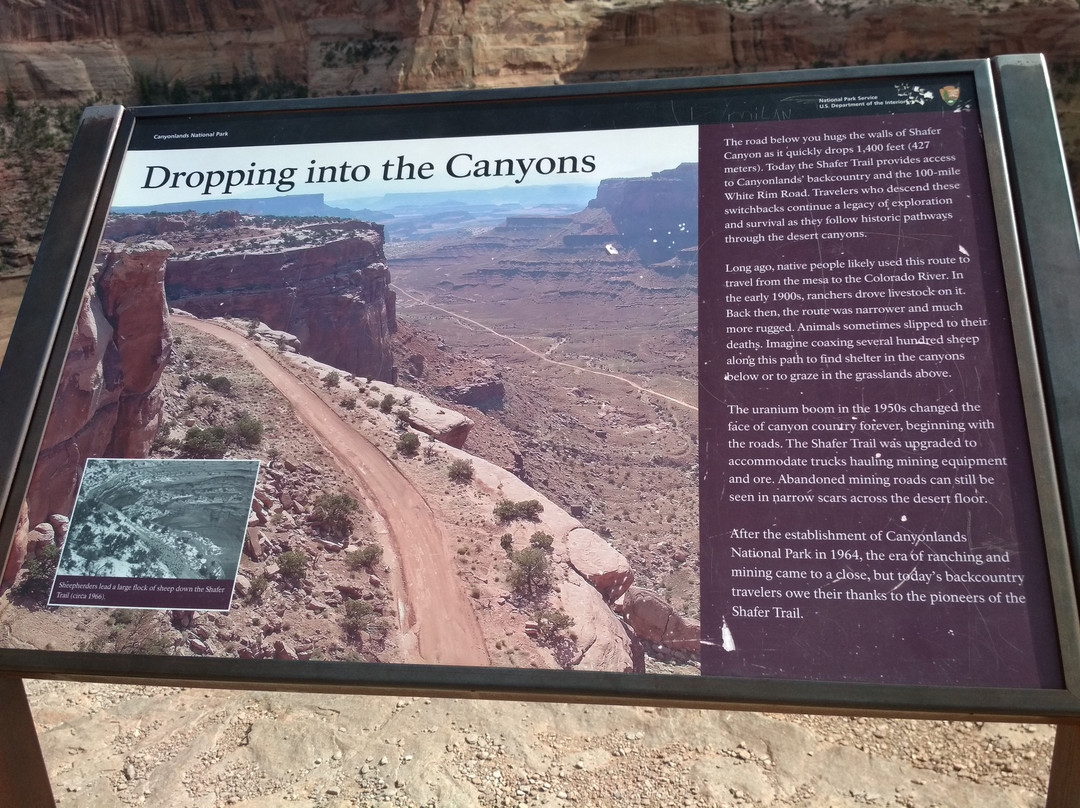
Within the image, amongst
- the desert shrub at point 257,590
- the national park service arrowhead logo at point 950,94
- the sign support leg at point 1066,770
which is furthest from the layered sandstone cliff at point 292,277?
the sign support leg at point 1066,770

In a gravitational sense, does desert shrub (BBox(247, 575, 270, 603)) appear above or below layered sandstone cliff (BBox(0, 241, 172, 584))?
below

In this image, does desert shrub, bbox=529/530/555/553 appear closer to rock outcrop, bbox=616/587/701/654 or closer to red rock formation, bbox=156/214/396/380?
rock outcrop, bbox=616/587/701/654

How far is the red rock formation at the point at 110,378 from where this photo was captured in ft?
6.70

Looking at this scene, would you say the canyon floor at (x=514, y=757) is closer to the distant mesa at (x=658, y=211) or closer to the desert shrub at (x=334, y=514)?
the desert shrub at (x=334, y=514)

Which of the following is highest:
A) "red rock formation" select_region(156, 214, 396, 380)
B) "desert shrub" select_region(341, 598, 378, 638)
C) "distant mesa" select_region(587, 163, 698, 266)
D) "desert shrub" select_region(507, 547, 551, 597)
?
"distant mesa" select_region(587, 163, 698, 266)

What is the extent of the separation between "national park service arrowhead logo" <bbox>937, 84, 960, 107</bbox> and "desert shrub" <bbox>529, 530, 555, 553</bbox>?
173 centimetres

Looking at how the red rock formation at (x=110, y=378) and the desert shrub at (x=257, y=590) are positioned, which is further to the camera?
the red rock formation at (x=110, y=378)

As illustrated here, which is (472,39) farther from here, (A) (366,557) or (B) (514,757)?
(A) (366,557)

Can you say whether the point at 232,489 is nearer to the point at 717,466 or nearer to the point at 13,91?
the point at 717,466

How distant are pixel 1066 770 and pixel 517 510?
1583 mm

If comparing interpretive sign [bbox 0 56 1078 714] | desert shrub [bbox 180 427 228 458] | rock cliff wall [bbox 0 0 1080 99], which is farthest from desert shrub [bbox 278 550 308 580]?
rock cliff wall [bbox 0 0 1080 99]

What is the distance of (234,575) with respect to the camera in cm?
186

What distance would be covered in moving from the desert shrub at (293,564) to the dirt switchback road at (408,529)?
0.24 metres

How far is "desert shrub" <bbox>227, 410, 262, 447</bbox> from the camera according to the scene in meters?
2.06
